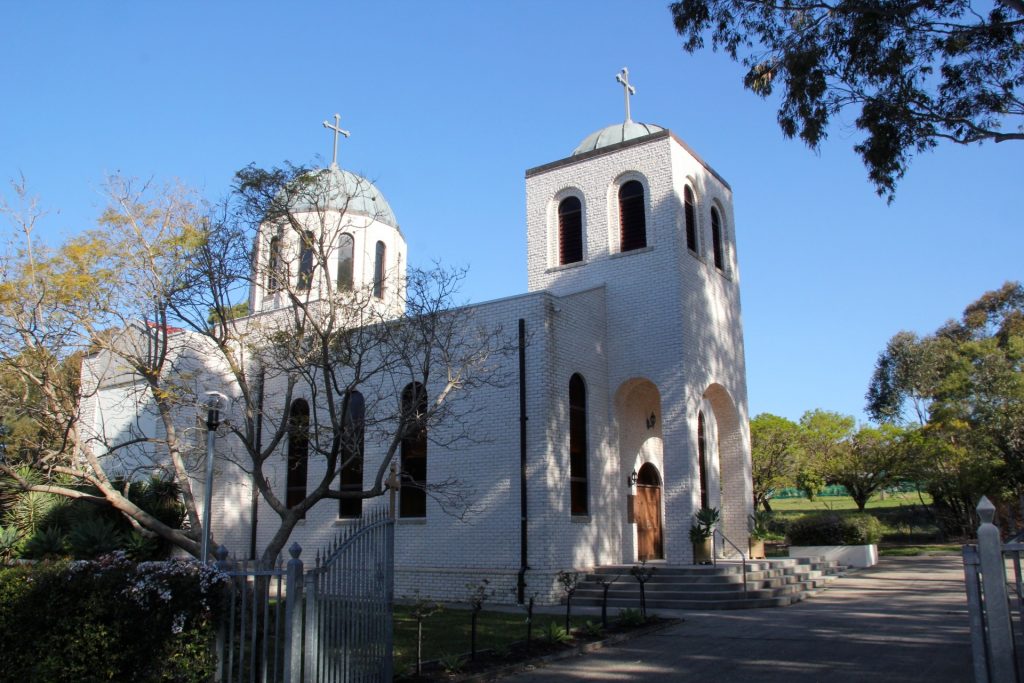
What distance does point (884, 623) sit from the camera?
1324 cm

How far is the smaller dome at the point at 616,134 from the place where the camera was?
889 inches

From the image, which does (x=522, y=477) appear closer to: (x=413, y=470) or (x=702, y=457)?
(x=413, y=470)

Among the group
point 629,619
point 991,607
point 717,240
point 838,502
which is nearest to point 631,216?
point 717,240

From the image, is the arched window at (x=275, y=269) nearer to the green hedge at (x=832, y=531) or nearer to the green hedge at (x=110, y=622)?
the green hedge at (x=110, y=622)

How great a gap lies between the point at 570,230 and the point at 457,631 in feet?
39.3

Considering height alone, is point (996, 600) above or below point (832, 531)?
above

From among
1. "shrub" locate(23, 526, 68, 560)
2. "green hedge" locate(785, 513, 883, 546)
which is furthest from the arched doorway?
"shrub" locate(23, 526, 68, 560)

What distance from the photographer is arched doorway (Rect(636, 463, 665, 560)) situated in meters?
20.6

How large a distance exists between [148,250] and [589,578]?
10.8m

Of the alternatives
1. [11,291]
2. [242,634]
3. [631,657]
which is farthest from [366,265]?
[242,634]

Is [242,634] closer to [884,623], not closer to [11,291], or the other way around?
[11,291]

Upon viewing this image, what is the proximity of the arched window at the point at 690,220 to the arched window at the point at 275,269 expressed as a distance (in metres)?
11.2

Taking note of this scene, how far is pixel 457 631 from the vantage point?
1323 cm

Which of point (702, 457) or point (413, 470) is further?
point (702, 457)
